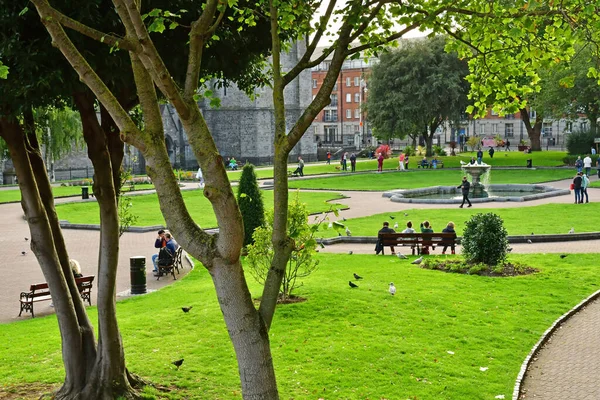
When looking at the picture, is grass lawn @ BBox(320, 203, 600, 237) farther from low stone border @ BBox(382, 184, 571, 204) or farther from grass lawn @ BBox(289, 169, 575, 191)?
grass lawn @ BBox(289, 169, 575, 191)

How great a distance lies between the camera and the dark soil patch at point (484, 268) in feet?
55.8

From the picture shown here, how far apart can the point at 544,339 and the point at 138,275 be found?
9145 mm

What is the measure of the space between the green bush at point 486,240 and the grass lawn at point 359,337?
106 cm

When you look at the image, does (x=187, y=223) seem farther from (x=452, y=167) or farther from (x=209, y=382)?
(x=452, y=167)

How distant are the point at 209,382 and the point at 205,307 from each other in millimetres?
4302

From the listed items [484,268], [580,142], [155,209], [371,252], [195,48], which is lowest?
[371,252]

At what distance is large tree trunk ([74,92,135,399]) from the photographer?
9.59 metres

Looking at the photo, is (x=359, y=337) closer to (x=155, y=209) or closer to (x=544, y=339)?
(x=544, y=339)

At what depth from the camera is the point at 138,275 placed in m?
17.2

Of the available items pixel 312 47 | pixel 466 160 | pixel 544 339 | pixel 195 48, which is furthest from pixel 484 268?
pixel 466 160

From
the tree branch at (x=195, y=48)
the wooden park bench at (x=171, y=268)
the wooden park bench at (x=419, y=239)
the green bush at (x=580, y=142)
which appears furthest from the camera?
the green bush at (x=580, y=142)

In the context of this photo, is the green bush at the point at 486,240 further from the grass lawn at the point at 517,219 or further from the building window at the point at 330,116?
the building window at the point at 330,116

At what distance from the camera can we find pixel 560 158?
59406 millimetres

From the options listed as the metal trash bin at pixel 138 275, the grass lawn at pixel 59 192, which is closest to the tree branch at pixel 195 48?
the metal trash bin at pixel 138 275
